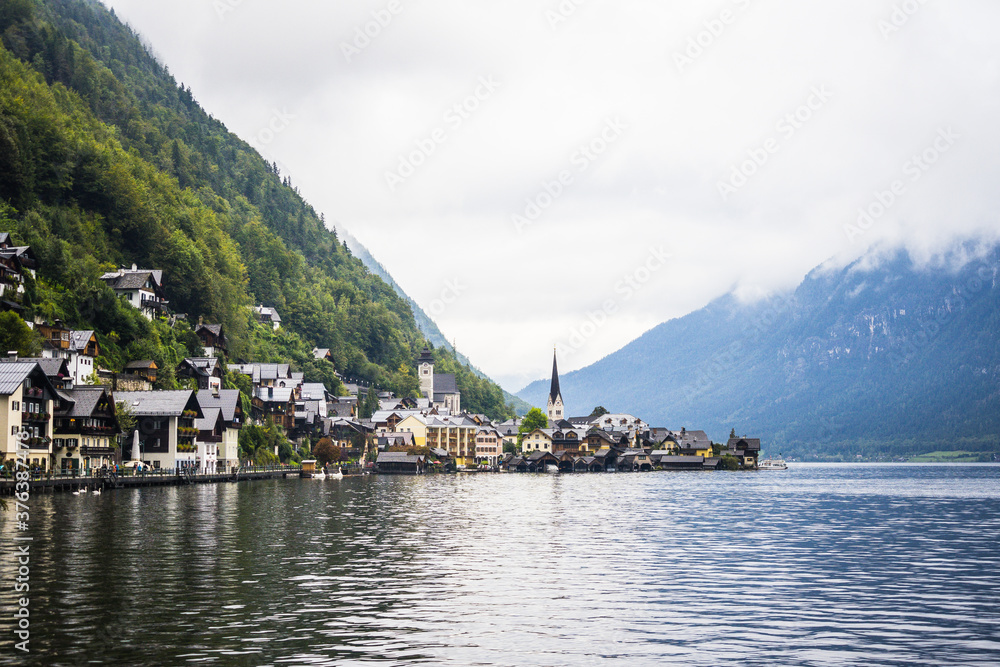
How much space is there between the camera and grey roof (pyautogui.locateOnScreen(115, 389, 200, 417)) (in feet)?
370

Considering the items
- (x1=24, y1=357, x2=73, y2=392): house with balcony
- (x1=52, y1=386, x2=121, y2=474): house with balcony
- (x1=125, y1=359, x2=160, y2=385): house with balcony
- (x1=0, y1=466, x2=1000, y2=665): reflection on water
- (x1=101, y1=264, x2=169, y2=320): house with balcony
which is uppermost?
(x1=101, y1=264, x2=169, y2=320): house with balcony

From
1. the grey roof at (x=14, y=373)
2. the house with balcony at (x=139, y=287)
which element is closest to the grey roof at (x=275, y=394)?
the house with balcony at (x=139, y=287)

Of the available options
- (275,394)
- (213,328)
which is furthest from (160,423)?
(275,394)

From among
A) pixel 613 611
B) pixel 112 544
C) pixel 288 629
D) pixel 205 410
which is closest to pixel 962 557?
pixel 613 611

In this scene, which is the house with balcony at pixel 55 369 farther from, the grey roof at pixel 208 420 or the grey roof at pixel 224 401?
the grey roof at pixel 224 401

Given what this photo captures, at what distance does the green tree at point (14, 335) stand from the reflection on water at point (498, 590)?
36641mm

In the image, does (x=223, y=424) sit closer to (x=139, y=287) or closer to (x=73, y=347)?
(x=139, y=287)

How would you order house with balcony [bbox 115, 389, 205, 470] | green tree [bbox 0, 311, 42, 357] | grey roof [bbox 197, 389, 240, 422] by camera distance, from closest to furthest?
green tree [bbox 0, 311, 42, 357] → house with balcony [bbox 115, 389, 205, 470] → grey roof [bbox 197, 389, 240, 422]

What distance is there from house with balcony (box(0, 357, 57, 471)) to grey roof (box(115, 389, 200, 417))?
71.8 feet

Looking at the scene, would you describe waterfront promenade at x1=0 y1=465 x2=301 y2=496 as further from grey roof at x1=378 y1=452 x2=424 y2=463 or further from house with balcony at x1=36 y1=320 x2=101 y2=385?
grey roof at x1=378 y1=452 x2=424 y2=463

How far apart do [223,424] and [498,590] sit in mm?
103067

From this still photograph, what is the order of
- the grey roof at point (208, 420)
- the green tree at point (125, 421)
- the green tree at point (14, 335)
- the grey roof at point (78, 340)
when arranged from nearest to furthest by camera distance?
1. the green tree at point (14, 335)
2. the green tree at point (125, 421)
3. the grey roof at point (78, 340)
4. the grey roof at point (208, 420)

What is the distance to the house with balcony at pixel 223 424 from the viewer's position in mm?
125250

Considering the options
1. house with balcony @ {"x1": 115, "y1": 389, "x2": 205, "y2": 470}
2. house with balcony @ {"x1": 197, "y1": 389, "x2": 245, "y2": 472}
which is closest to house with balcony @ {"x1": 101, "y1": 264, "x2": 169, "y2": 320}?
house with balcony @ {"x1": 197, "y1": 389, "x2": 245, "y2": 472}
